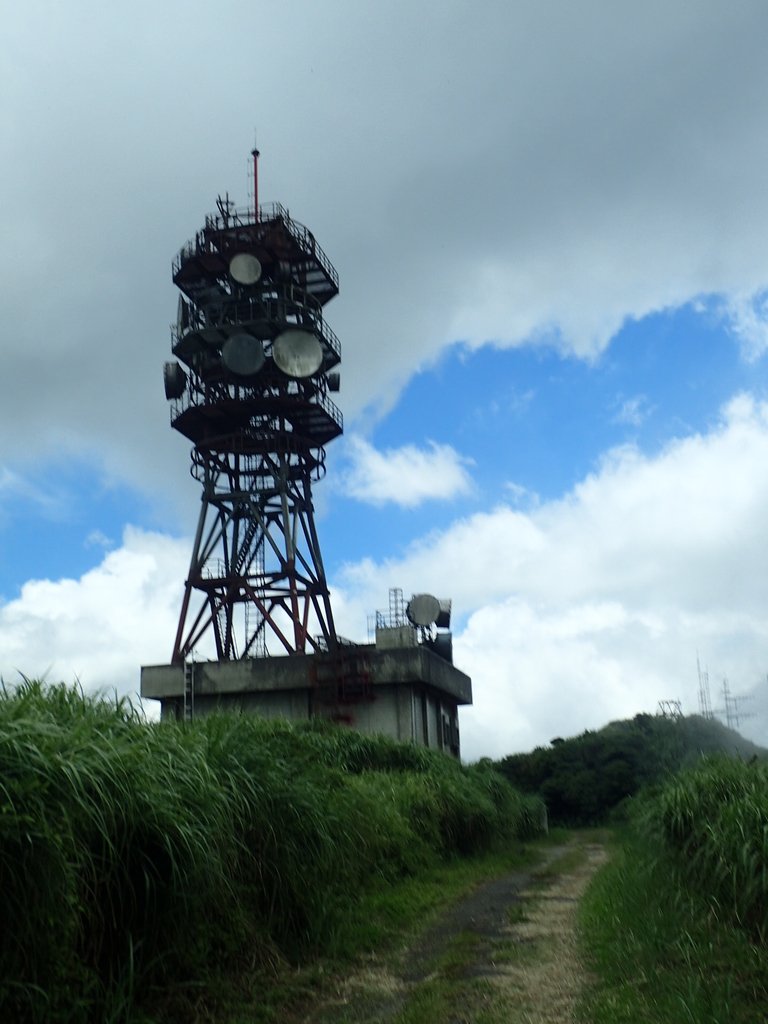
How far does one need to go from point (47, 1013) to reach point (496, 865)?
1319cm

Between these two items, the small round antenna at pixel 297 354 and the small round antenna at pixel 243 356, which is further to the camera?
the small round antenna at pixel 297 354

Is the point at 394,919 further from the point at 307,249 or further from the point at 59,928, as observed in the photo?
the point at 307,249

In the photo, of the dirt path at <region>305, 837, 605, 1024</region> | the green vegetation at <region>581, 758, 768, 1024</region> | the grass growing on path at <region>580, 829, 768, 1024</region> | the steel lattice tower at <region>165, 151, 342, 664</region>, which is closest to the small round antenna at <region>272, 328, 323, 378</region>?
the steel lattice tower at <region>165, 151, 342, 664</region>

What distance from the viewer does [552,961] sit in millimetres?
8164

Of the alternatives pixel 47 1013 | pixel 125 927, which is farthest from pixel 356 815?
pixel 47 1013

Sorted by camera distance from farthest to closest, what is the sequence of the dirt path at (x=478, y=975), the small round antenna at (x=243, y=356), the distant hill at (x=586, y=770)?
the small round antenna at (x=243, y=356)
the distant hill at (x=586, y=770)
the dirt path at (x=478, y=975)

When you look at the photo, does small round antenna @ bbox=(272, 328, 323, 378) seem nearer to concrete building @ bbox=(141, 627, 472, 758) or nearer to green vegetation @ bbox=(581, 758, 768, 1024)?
concrete building @ bbox=(141, 627, 472, 758)

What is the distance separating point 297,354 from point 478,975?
28874 millimetres

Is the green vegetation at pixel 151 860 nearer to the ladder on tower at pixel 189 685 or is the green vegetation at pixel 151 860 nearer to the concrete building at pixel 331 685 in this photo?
the concrete building at pixel 331 685

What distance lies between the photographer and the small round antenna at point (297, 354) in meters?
34.4

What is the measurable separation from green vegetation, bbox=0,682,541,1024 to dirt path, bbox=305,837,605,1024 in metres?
0.66

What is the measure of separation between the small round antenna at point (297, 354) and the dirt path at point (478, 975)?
25065 millimetres

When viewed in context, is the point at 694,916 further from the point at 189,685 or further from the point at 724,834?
the point at 189,685

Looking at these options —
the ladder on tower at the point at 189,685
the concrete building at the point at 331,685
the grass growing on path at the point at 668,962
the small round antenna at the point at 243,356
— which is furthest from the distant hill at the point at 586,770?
the small round antenna at the point at 243,356
